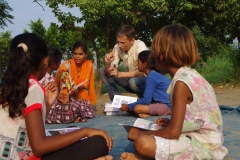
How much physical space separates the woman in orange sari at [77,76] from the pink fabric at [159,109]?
1172 mm

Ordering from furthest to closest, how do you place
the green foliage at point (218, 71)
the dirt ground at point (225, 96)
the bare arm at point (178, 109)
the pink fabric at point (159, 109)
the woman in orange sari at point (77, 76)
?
the green foliage at point (218, 71) < the dirt ground at point (225, 96) < the woman in orange sari at point (77, 76) < the pink fabric at point (159, 109) < the bare arm at point (178, 109)

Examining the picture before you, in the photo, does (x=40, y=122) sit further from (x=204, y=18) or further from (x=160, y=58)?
(x=204, y=18)

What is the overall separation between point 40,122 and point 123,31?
141 inches

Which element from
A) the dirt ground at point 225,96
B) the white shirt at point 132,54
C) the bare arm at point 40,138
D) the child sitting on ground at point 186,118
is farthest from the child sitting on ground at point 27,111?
the dirt ground at point 225,96

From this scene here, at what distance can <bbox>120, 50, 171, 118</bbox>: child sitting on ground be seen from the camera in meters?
4.69

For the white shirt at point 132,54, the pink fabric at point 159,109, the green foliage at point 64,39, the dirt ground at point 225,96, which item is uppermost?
the green foliage at point 64,39

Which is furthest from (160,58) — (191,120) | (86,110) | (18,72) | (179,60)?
(86,110)

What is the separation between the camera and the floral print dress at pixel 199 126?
2410 mm

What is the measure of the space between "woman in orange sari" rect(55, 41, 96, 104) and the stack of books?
0.44m

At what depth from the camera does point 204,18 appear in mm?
10445

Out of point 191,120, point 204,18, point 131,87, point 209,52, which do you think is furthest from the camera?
point 209,52

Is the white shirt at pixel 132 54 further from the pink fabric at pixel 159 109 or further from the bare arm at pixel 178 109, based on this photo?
the bare arm at pixel 178 109

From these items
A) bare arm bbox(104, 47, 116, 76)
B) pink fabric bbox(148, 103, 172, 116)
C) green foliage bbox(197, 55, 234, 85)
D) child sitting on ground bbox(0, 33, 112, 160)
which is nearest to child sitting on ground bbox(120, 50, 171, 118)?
pink fabric bbox(148, 103, 172, 116)

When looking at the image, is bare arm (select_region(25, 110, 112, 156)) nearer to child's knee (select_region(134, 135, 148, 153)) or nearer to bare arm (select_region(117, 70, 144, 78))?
child's knee (select_region(134, 135, 148, 153))
